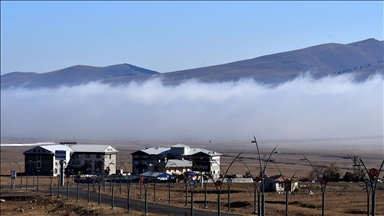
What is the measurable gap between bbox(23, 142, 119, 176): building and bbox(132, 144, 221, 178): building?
5.26 m

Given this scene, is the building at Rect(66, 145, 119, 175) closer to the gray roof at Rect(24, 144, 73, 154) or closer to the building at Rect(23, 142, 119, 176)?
the building at Rect(23, 142, 119, 176)

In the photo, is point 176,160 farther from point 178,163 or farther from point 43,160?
point 43,160

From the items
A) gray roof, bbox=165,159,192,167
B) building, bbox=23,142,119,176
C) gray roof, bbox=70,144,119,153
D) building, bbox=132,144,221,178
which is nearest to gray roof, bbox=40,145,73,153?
building, bbox=23,142,119,176

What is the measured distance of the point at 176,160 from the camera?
133875mm

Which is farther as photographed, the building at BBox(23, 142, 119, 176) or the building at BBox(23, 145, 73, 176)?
the building at BBox(23, 142, 119, 176)

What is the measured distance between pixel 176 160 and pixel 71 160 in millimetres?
20263

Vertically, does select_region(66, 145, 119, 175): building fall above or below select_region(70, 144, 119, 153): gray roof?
below

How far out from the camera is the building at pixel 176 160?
427ft

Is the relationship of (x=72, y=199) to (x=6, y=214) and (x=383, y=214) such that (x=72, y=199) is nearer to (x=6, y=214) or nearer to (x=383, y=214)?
(x=6, y=214)

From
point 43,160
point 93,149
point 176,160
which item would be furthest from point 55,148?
point 176,160

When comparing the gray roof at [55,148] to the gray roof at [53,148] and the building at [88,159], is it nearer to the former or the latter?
the gray roof at [53,148]

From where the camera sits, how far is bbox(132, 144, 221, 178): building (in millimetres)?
130163

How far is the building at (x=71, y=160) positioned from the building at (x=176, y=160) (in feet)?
17.2

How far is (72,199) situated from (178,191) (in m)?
19.0
